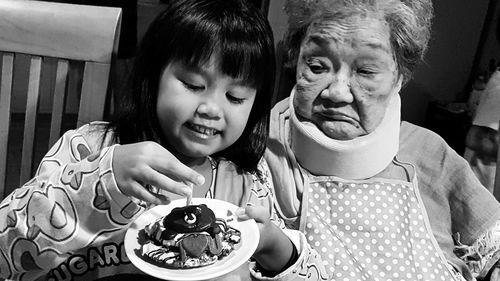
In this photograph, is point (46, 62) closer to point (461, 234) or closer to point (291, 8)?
point (291, 8)

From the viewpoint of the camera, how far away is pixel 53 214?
0.78 meters

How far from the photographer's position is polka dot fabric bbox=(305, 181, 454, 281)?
Result: 119 centimetres

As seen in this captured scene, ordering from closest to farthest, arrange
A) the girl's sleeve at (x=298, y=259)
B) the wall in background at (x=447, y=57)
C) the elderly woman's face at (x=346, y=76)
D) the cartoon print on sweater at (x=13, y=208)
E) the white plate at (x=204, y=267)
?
the white plate at (x=204, y=267) < the cartoon print on sweater at (x=13, y=208) < the girl's sleeve at (x=298, y=259) < the elderly woman's face at (x=346, y=76) < the wall in background at (x=447, y=57)

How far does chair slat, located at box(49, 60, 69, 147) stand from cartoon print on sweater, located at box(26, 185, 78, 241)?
0.34m

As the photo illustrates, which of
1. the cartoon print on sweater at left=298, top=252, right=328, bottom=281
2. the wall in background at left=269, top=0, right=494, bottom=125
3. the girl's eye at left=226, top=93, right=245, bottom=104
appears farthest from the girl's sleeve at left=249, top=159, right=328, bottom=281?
the wall in background at left=269, top=0, right=494, bottom=125

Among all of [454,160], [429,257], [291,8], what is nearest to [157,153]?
[291,8]

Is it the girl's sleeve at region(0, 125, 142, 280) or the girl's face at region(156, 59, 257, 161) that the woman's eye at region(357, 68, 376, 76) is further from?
the girl's sleeve at region(0, 125, 142, 280)

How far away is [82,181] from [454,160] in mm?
937

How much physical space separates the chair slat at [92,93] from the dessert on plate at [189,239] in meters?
0.38

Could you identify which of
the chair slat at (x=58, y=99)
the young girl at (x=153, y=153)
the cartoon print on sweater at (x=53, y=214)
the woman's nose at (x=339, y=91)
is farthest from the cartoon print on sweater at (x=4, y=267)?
the woman's nose at (x=339, y=91)

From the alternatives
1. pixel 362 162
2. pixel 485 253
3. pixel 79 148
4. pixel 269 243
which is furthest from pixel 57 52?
pixel 485 253

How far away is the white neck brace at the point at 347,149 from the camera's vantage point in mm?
1196

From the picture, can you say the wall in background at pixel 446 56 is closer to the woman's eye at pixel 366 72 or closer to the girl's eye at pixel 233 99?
the woman's eye at pixel 366 72

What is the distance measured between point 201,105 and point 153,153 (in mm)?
181
